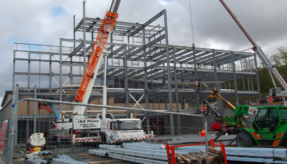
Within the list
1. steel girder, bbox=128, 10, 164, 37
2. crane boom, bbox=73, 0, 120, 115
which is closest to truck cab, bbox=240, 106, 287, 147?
crane boom, bbox=73, 0, 120, 115

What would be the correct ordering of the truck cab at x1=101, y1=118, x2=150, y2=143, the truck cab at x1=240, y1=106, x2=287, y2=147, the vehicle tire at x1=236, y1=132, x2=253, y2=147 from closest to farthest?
the truck cab at x1=240, y1=106, x2=287, y2=147
the vehicle tire at x1=236, y1=132, x2=253, y2=147
the truck cab at x1=101, y1=118, x2=150, y2=143

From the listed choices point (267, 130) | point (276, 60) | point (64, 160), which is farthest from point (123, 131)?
point (276, 60)

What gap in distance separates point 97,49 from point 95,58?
72cm

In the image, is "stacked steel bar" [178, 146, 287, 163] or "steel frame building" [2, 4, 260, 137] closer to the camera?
"stacked steel bar" [178, 146, 287, 163]

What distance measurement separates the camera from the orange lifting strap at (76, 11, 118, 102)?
55.5ft

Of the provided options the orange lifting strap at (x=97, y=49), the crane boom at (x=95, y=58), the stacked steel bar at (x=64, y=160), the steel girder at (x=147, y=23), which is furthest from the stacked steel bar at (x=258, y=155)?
the steel girder at (x=147, y=23)

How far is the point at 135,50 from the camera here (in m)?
27.1

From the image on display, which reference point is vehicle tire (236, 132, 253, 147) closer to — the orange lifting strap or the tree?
the orange lifting strap

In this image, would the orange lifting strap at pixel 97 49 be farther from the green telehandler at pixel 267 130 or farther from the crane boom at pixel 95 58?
the green telehandler at pixel 267 130

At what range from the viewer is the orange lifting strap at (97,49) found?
666 inches

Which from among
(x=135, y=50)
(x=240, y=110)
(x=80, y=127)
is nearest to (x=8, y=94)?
(x=135, y=50)

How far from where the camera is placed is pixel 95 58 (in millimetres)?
17547

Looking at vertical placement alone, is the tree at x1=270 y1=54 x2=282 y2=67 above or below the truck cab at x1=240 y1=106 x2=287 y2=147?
above

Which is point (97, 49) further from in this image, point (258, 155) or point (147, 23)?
point (258, 155)
